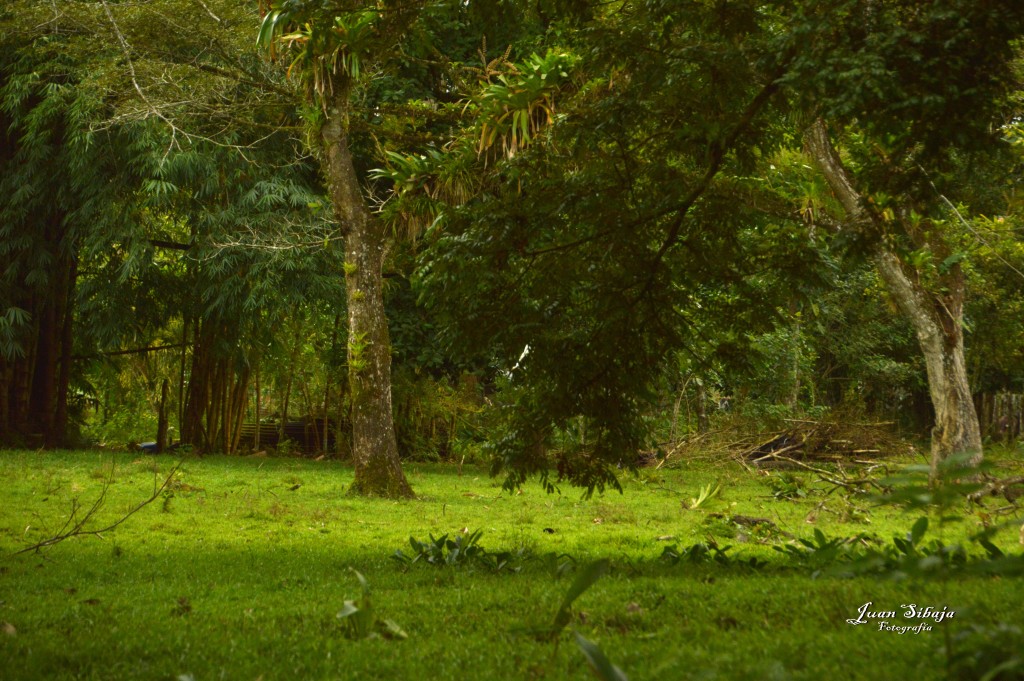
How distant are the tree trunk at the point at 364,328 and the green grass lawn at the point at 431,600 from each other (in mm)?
1359

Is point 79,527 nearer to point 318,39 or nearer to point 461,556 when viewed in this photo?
point 461,556

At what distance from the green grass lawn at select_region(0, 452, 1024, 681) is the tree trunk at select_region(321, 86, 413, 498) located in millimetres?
1359

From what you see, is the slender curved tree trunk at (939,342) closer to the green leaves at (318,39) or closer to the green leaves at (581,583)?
the green leaves at (318,39)

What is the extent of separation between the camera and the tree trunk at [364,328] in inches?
471

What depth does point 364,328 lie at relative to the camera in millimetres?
11977

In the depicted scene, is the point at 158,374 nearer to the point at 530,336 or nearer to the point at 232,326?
the point at 232,326

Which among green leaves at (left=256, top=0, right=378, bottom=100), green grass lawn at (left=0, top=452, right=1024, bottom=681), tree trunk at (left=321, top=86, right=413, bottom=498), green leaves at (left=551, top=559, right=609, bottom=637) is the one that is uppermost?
green leaves at (left=256, top=0, right=378, bottom=100)

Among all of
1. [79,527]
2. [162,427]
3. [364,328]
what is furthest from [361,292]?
[162,427]

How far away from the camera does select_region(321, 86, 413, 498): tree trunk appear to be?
11953mm

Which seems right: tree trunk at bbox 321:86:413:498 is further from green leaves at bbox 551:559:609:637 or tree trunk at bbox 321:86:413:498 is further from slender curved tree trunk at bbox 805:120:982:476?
green leaves at bbox 551:559:609:637

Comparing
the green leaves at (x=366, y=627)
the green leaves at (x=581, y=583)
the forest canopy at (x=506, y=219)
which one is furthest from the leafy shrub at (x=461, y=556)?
the green leaves at (x=581, y=583)

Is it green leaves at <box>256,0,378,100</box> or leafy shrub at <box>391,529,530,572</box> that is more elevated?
green leaves at <box>256,0,378,100</box>

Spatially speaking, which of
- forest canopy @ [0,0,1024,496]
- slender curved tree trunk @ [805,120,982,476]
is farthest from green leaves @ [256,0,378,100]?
slender curved tree trunk @ [805,120,982,476]

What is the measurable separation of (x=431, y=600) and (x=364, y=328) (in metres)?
7.11
